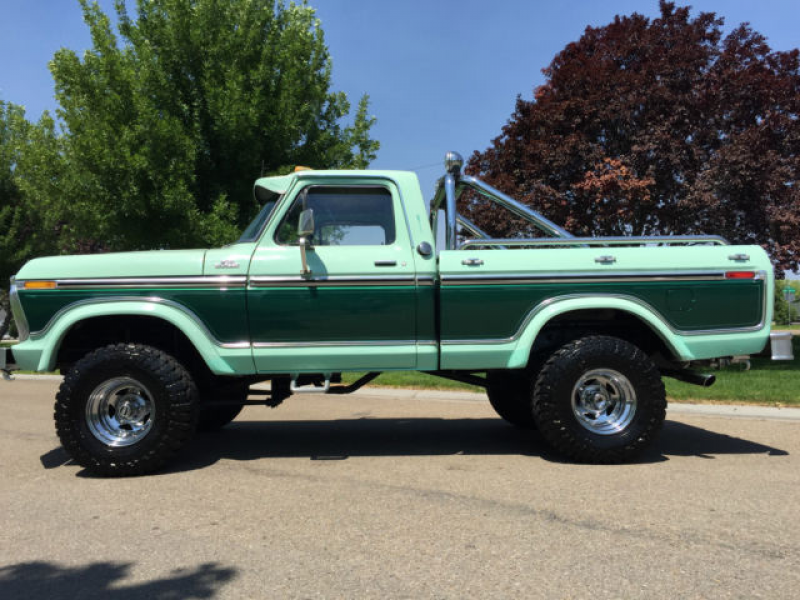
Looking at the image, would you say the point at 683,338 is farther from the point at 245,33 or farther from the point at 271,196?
the point at 245,33

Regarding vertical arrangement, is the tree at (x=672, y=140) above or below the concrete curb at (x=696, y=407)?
above

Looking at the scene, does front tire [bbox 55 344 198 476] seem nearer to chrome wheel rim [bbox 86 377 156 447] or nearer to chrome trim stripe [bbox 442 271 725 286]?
chrome wheel rim [bbox 86 377 156 447]

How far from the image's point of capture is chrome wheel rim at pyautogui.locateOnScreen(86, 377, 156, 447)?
4.45 m

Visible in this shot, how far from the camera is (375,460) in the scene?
485 centimetres

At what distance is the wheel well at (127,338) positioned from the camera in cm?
474

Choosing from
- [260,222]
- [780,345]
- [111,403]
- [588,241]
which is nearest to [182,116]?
[260,222]

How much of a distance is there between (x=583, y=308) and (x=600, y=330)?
54 centimetres

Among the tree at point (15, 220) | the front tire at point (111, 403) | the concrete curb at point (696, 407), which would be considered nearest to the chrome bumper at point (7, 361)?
the front tire at point (111, 403)

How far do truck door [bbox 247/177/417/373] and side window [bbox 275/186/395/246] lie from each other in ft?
0.37

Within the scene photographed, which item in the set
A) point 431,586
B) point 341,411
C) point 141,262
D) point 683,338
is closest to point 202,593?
point 431,586

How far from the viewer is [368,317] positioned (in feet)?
15.1

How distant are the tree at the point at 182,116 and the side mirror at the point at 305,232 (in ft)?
19.1

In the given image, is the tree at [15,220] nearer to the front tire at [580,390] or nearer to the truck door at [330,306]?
the truck door at [330,306]

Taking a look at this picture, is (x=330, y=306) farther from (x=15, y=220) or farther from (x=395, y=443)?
(x=15, y=220)
